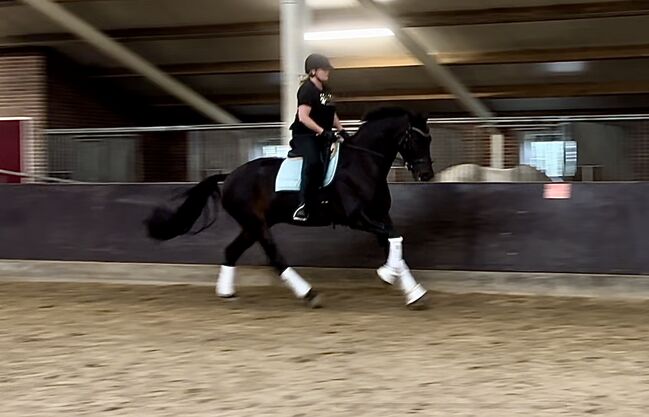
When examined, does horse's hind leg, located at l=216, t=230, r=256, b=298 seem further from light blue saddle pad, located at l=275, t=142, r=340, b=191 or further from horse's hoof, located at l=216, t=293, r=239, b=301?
light blue saddle pad, located at l=275, t=142, r=340, b=191

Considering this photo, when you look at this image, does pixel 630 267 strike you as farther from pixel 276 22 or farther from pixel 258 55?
pixel 258 55

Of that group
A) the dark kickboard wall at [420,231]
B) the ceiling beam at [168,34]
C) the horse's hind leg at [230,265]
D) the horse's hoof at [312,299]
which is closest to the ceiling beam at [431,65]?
the ceiling beam at [168,34]

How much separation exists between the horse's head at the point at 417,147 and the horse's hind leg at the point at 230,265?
1.48 m

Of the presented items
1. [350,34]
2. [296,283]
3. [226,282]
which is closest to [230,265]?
[226,282]

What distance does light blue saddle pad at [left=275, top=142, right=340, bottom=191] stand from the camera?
6.60m

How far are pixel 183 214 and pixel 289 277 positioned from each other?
3.67ft

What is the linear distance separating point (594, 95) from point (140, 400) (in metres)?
11.3

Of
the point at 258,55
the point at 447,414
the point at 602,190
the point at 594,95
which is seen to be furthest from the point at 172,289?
the point at 594,95

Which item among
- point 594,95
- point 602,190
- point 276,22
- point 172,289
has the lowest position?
point 172,289

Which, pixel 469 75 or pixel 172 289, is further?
pixel 469 75

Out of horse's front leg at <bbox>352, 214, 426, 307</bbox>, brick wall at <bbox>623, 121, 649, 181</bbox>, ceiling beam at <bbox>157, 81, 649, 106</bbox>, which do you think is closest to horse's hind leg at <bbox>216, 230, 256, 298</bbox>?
horse's front leg at <bbox>352, 214, 426, 307</bbox>

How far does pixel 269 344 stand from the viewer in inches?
210

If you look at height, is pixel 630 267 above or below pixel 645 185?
below

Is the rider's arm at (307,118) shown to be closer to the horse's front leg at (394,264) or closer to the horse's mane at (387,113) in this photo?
the horse's mane at (387,113)
